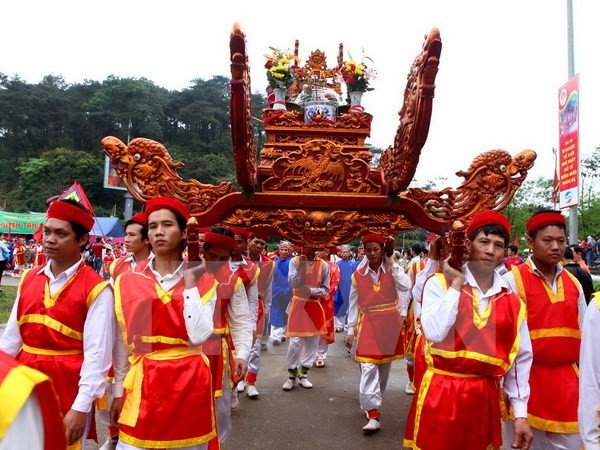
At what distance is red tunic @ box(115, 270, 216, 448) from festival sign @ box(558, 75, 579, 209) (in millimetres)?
7216

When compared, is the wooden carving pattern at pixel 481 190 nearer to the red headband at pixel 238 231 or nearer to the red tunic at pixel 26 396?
the red headband at pixel 238 231

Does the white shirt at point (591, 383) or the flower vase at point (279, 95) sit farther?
the flower vase at point (279, 95)

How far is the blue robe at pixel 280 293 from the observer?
24.4ft

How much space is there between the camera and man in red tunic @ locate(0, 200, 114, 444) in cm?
219

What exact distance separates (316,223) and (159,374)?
131 cm

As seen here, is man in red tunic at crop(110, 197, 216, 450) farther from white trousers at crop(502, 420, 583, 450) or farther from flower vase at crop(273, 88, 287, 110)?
flower vase at crop(273, 88, 287, 110)

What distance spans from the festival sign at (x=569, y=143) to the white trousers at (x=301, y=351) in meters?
5.04

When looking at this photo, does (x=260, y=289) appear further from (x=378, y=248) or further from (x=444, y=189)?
(x=444, y=189)

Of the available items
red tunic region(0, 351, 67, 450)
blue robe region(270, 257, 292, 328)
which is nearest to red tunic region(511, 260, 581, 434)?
red tunic region(0, 351, 67, 450)

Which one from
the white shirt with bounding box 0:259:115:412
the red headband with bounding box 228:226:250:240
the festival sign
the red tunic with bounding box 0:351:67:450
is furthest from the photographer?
the festival sign

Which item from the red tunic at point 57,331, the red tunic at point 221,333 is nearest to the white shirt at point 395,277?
the red tunic at point 221,333

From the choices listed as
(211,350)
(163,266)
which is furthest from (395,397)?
(163,266)

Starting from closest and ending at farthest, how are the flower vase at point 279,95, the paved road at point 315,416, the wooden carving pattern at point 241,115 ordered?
the wooden carving pattern at point 241,115 → the paved road at point 315,416 → the flower vase at point 279,95

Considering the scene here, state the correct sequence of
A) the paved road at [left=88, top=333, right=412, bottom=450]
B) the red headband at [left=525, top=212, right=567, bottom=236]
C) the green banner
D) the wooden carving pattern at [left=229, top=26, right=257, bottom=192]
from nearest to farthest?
1. the wooden carving pattern at [left=229, top=26, right=257, bottom=192]
2. the red headband at [left=525, top=212, right=567, bottom=236]
3. the paved road at [left=88, top=333, right=412, bottom=450]
4. the green banner
